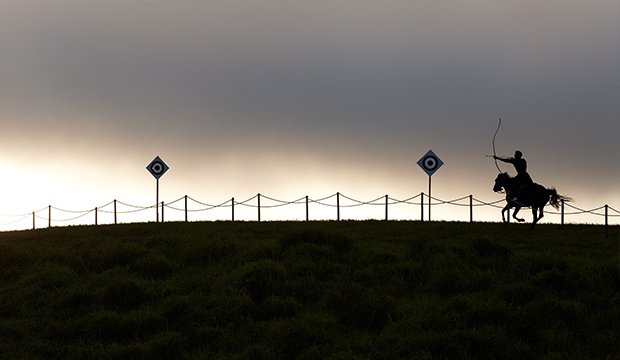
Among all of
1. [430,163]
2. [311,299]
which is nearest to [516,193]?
[430,163]

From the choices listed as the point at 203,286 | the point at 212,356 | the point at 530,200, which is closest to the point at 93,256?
the point at 203,286

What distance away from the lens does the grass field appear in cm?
931

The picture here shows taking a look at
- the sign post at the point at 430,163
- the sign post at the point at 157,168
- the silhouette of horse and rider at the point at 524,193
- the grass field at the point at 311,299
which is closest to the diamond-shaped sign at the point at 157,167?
the sign post at the point at 157,168

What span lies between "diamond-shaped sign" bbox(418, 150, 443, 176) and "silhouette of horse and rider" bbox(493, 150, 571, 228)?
109 inches

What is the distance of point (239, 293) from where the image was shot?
1164 cm

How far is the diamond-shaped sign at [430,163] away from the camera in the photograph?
18.6 m

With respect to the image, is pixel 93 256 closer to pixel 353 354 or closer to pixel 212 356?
pixel 212 356

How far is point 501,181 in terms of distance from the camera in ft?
66.3

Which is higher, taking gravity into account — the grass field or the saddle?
the saddle

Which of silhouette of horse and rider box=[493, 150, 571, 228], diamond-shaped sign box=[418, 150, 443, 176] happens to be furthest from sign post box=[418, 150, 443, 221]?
silhouette of horse and rider box=[493, 150, 571, 228]

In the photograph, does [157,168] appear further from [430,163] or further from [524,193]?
[524,193]

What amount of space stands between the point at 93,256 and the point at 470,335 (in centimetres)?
1060

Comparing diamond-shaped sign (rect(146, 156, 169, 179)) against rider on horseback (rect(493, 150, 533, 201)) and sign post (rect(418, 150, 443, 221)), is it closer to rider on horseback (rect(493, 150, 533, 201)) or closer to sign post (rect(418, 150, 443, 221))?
sign post (rect(418, 150, 443, 221))

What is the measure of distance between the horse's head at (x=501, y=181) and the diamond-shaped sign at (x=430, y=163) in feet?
10.6
